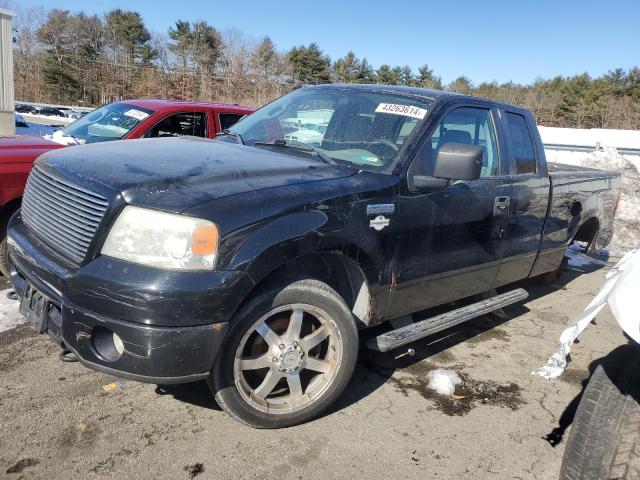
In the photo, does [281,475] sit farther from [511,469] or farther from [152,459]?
[511,469]

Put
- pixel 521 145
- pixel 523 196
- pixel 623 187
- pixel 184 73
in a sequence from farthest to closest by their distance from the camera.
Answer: pixel 184 73
pixel 623 187
pixel 521 145
pixel 523 196

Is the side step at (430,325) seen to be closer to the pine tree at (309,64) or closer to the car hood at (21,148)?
the car hood at (21,148)

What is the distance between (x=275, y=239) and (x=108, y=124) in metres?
4.78

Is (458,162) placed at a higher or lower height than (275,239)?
higher

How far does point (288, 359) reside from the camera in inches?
109

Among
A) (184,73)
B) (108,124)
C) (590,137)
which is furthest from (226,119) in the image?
(184,73)

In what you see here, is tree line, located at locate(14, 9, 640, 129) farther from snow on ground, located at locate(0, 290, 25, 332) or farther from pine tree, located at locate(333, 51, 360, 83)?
snow on ground, located at locate(0, 290, 25, 332)

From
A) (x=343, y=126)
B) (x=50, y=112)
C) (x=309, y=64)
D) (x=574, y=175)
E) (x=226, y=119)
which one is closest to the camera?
(x=343, y=126)

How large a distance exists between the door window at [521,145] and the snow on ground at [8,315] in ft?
13.5

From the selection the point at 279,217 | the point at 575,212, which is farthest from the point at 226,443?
the point at 575,212

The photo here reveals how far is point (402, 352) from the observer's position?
402cm

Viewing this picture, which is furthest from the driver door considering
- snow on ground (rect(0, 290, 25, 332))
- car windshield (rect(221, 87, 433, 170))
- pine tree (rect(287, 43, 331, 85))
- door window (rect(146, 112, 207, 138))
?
pine tree (rect(287, 43, 331, 85))

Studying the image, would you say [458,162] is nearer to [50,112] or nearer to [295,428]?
[295,428]

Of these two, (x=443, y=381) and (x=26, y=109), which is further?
(x=26, y=109)
